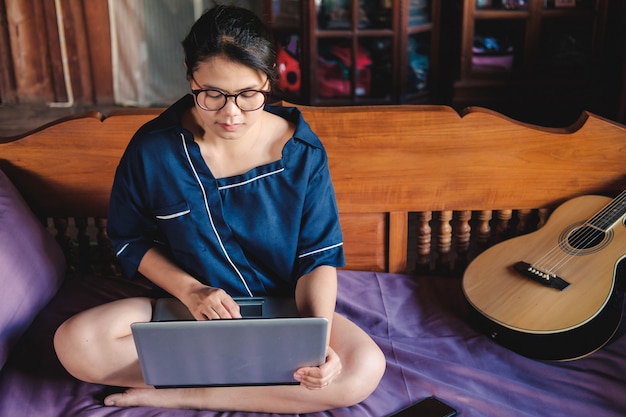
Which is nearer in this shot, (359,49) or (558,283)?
(558,283)

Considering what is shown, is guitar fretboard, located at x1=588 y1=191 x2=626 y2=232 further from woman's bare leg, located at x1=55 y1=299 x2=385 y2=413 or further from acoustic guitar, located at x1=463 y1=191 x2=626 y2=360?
woman's bare leg, located at x1=55 y1=299 x2=385 y2=413

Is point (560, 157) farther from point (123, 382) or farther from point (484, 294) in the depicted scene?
point (123, 382)

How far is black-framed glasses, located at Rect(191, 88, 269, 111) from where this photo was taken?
1.11m

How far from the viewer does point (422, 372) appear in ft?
4.42

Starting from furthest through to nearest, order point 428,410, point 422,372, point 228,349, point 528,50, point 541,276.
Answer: point 528,50
point 541,276
point 422,372
point 428,410
point 228,349

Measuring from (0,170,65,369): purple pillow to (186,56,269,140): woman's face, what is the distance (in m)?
0.60

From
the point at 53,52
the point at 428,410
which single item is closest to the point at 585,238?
the point at 428,410

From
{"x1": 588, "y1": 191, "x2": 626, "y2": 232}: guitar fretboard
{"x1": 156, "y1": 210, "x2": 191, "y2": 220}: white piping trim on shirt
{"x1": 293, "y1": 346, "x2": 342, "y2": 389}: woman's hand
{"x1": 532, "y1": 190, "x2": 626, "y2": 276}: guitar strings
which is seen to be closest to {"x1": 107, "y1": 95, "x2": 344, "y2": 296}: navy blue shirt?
{"x1": 156, "y1": 210, "x2": 191, "y2": 220}: white piping trim on shirt

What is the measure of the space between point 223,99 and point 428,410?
2.20ft

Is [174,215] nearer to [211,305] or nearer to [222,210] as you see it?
[222,210]

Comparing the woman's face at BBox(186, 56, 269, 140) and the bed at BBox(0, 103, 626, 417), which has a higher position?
the woman's face at BBox(186, 56, 269, 140)

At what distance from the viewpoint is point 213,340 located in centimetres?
106

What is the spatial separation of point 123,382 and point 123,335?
3.6 inches

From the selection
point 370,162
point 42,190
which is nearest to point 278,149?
point 370,162
